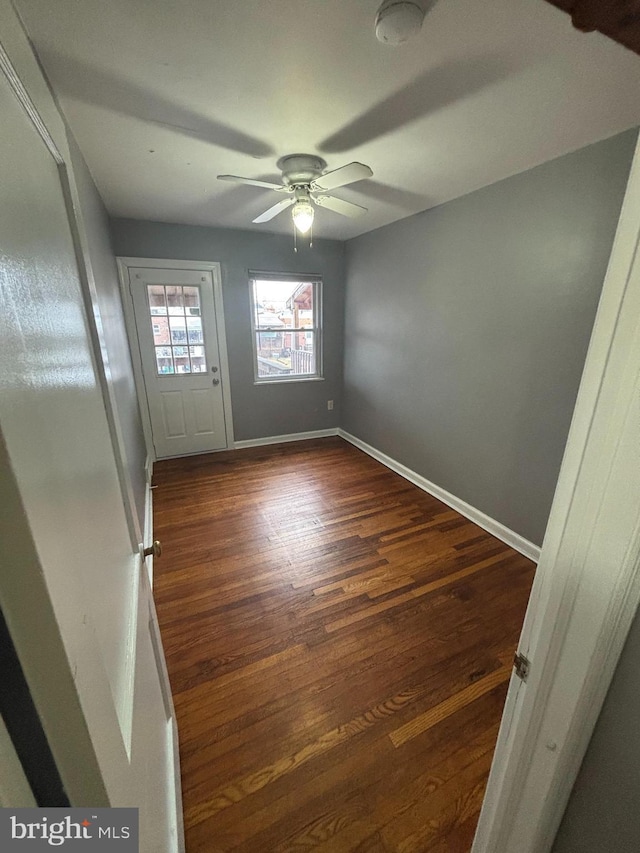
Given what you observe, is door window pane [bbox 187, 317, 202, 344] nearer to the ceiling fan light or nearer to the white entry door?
the white entry door

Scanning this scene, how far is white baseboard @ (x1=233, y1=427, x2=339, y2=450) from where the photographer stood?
4112 mm

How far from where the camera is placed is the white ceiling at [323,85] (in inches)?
40.1

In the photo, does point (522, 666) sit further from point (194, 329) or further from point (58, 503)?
point (194, 329)

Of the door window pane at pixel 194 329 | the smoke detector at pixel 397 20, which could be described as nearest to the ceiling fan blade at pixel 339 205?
the smoke detector at pixel 397 20

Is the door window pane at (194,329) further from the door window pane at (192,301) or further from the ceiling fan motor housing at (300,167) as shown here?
the ceiling fan motor housing at (300,167)

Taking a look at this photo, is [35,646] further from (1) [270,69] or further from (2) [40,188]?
(1) [270,69]

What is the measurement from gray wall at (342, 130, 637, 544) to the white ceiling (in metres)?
0.25

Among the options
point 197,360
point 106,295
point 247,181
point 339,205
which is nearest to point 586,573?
point 247,181

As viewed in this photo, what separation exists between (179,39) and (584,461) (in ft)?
5.50

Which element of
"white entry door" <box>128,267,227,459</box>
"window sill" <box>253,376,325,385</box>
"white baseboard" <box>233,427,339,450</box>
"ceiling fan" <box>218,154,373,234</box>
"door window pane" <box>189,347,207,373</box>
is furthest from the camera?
"white baseboard" <box>233,427,339,450</box>

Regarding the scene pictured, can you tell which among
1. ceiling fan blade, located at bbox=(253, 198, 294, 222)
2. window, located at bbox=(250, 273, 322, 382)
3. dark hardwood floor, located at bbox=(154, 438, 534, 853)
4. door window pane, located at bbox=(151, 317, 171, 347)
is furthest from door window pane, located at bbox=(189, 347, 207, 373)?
ceiling fan blade, located at bbox=(253, 198, 294, 222)

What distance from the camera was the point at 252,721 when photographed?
134 cm

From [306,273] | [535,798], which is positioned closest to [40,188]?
[535,798]

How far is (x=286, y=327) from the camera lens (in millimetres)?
3990
